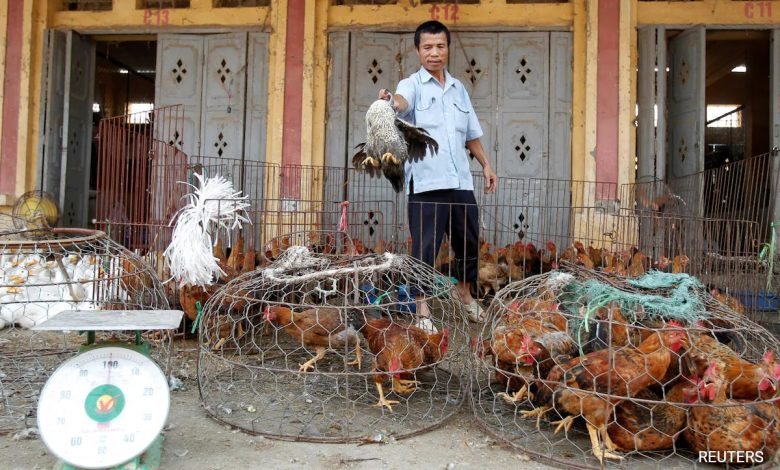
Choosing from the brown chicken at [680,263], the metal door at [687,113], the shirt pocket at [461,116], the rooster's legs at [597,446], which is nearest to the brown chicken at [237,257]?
the shirt pocket at [461,116]

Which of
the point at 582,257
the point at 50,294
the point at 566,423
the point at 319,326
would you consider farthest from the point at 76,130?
the point at 566,423

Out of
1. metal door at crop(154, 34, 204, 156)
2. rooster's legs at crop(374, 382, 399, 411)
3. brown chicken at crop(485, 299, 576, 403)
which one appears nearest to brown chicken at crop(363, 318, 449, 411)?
rooster's legs at crop(374, 382, 399, 411)

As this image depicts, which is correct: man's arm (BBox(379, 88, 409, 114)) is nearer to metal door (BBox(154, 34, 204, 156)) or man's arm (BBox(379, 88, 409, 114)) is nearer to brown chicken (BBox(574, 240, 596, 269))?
brown chicken (BBox(574, 240, 596, 269))

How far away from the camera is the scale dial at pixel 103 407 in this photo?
1.78 m

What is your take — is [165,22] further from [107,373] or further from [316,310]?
[107,373]

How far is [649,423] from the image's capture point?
2.15 meters

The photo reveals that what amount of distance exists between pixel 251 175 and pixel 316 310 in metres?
3.91

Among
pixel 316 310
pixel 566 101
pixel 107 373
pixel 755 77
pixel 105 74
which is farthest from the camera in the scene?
pixel 105 74

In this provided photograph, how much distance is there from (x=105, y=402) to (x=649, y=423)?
75.9 inches

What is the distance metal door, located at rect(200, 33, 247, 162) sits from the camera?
21.2 ft

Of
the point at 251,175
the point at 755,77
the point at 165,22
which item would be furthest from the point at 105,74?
the point at 755,77

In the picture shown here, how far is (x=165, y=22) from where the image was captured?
257 inches

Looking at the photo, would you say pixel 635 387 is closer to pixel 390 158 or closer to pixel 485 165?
pixel 390 158

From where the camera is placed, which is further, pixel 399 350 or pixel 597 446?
pixel 399 350
